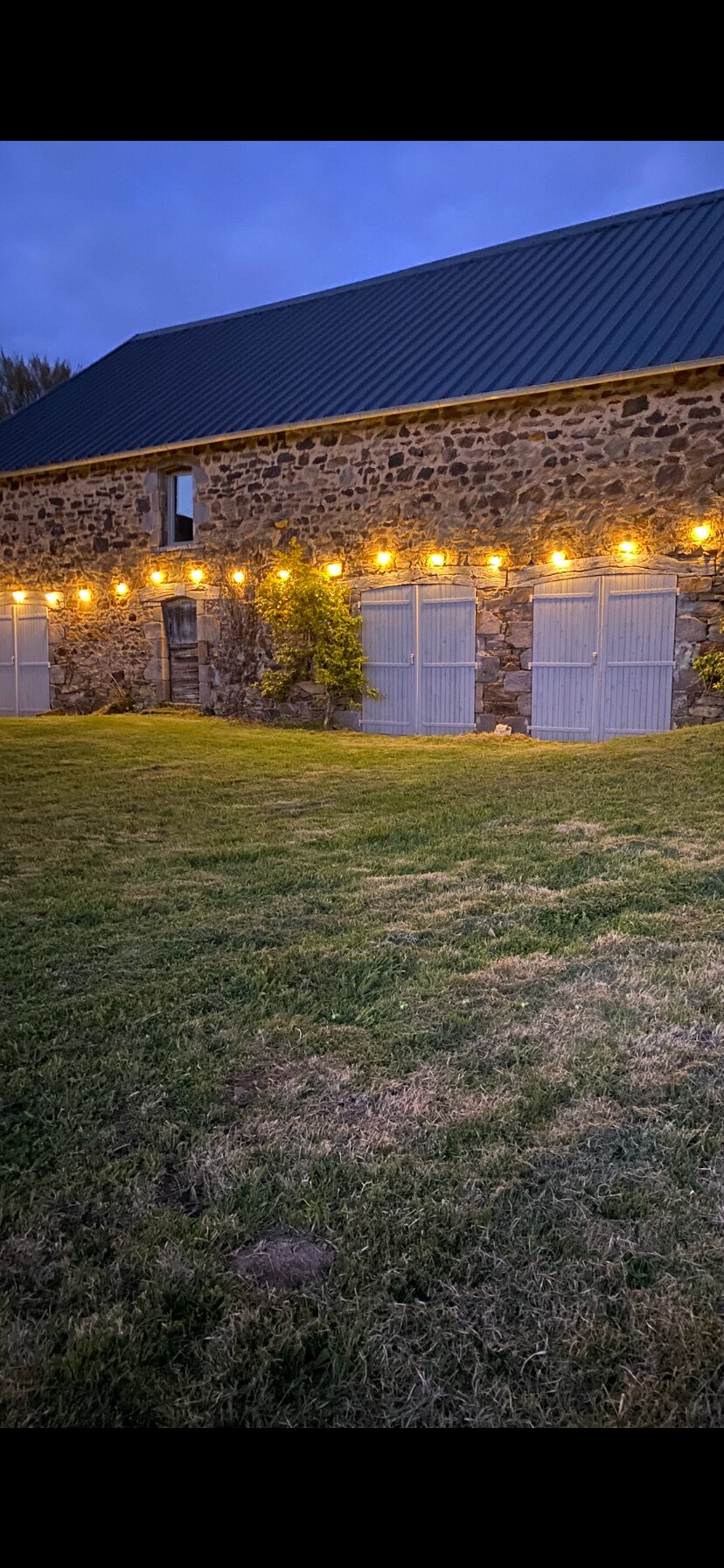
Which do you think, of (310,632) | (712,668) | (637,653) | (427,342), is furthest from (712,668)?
(427,342)

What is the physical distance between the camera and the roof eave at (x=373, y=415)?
30.6ft

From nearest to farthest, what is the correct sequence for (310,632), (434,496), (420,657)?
(434,496), (420,657), (310,632)

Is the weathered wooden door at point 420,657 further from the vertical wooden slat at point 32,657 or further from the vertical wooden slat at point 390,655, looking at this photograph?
the vertical wooden slat at point 32,657

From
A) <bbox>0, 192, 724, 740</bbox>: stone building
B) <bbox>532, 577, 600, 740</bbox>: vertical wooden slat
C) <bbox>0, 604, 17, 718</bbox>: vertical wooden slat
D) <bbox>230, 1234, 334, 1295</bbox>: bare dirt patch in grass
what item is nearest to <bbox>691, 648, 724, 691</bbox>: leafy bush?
<bbox>0, 192, 724, 740</bbox>: stone building

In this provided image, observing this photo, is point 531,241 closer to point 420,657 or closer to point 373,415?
point 373,415

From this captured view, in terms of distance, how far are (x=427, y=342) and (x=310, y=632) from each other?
454 cm

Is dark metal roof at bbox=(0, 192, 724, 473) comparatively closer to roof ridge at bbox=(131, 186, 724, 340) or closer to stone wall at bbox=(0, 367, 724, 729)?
roof ridge at bbox=(131, 186, 724, 340)

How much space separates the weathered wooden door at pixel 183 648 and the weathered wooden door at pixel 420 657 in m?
3.10

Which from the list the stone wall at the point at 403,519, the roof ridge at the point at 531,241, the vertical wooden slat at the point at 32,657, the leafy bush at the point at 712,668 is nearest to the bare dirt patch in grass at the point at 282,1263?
the leafy bush at the point at 712,668

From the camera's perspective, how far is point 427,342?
1230 cm

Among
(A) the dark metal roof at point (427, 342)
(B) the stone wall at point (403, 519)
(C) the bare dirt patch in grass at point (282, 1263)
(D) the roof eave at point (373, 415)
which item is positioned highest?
(A) the dark metal roof at point (427, 342)

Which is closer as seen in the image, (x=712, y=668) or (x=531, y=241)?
(x=712, y=668)
